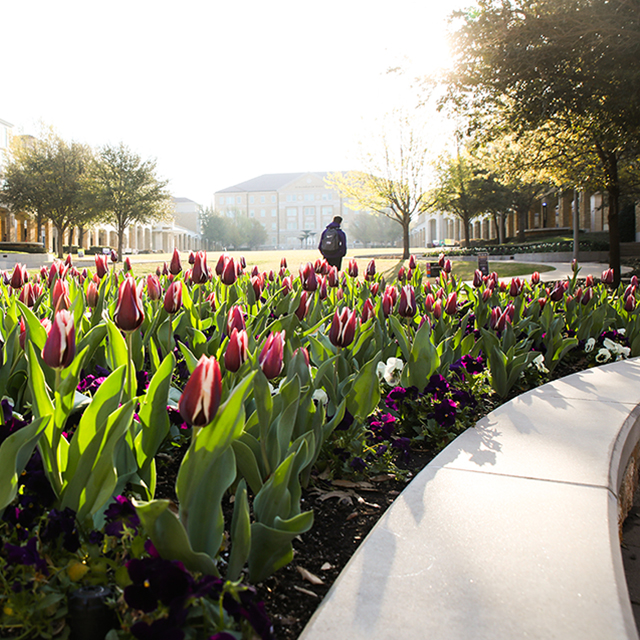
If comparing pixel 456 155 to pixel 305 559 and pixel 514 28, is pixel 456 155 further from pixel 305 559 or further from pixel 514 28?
pixel 305 559

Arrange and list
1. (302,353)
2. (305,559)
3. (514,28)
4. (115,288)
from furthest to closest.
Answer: (514,28), (115,288), (302,353), (305,559)

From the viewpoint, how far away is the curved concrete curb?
4.48 feet

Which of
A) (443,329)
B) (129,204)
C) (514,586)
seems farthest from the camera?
(129,204)

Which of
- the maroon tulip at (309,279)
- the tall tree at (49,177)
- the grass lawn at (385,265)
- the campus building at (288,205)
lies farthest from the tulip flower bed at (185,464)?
the campus building at (288,205)

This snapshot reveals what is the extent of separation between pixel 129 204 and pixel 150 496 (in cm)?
3681

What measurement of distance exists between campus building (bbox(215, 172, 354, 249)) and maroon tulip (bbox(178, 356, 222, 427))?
403 feet

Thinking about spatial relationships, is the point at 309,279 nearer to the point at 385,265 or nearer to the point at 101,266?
the point at 101,266

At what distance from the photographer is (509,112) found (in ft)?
43.4

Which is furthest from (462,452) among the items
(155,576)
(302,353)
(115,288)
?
(115,288)

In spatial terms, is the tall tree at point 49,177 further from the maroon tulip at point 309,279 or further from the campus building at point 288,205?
the campus building at point 288,205

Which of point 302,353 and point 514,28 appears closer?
point 302,353

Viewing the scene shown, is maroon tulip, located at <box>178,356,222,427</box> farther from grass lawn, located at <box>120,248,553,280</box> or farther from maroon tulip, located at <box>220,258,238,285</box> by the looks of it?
grass lawn, located at <box>120,248,553,280</box>

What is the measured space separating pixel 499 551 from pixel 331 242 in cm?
1098

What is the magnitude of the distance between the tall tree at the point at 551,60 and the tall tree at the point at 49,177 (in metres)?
31.9
